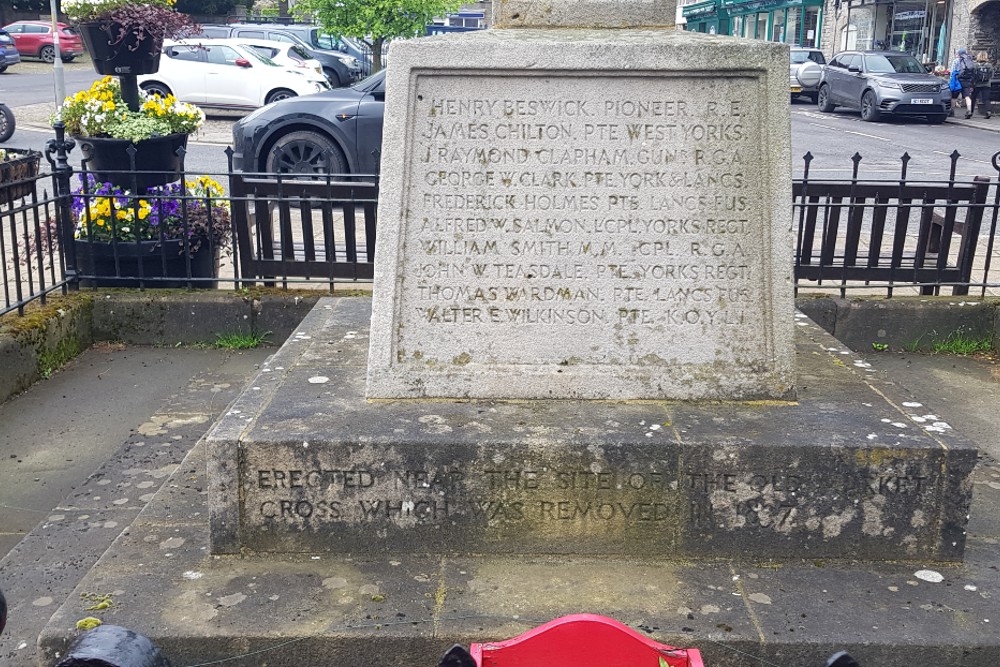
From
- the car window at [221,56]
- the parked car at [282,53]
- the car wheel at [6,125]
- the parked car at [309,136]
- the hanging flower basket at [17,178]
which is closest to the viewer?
the hanging flower basket at [17,178]

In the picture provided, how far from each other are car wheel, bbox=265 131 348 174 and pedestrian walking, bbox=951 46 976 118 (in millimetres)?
20240

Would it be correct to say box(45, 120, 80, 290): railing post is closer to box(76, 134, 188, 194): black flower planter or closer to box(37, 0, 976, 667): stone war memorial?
box(76, 134, 188, 194): black flower planter

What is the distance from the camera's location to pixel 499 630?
3.06 m

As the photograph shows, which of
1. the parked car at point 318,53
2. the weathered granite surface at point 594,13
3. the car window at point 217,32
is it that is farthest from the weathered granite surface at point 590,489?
the car window at point 217,32

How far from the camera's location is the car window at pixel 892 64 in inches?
1048

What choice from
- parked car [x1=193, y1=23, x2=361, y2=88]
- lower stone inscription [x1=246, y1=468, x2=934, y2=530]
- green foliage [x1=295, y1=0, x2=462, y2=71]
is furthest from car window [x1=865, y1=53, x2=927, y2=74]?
lower stone inscription [x1=246, y1=468, x2=934, y2=530]

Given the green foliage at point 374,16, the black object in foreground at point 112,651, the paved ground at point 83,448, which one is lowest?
the paved ground at point 83,448

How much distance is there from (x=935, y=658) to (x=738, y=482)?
79 cm

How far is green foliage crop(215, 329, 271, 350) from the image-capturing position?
6.69 meters

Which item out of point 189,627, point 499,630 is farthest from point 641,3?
point 189,627

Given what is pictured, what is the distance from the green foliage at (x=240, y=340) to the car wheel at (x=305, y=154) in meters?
5.80

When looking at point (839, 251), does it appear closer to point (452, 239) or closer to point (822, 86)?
point (452, 239)

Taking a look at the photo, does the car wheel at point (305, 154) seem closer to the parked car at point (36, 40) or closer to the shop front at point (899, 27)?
the shop front at point (899, 27)

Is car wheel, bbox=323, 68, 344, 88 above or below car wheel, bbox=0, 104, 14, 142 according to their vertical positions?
above
